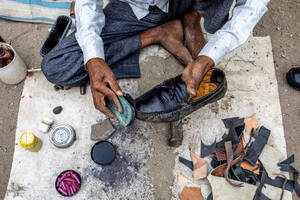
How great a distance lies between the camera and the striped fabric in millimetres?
2092

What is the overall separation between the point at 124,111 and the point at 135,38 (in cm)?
76

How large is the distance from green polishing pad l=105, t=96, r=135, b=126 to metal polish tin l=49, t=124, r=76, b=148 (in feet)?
1.42

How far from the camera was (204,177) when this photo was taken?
1.57 metres

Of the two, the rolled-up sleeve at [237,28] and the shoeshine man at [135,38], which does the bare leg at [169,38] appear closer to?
the shoeshine man at [135,38]

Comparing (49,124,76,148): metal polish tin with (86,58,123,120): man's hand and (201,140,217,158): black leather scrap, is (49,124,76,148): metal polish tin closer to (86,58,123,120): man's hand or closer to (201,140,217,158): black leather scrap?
(86,58,123,120): man's hand

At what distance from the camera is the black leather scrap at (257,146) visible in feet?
5.18

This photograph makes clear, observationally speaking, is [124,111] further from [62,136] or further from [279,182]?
[279,182]

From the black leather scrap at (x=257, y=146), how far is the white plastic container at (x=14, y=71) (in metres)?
1.76

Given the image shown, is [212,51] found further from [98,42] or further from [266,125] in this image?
[266,125]

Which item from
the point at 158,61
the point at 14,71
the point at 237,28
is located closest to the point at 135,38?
the point at 158,61

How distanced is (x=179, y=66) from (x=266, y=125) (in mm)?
793

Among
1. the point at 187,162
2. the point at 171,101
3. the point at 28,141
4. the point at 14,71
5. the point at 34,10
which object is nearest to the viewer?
the point at 171,101

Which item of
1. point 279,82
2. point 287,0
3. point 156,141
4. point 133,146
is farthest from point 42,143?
point 287,0

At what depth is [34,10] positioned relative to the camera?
2.11 metres
